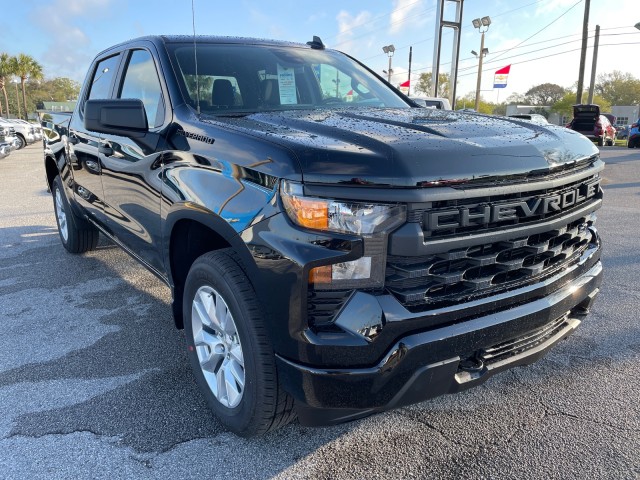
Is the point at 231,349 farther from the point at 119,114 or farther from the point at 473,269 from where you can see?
the point at 119,114

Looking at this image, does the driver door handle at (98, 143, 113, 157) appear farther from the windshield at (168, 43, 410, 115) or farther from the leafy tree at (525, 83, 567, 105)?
the leafy tree at (525, 83, 567, 105)

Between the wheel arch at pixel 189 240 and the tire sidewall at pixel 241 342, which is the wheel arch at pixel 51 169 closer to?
the wheel arch at pixel 189 240

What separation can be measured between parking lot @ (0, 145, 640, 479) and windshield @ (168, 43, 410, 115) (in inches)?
62.2

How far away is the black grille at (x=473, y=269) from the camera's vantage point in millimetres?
1791

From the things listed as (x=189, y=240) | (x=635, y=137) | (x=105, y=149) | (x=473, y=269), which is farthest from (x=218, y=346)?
(x=635, y=137)

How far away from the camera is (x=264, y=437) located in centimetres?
232

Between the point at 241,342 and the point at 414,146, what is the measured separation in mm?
1027

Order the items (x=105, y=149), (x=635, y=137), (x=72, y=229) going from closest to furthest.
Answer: (x=105, y=149)
(x=72, y=229)
(x=635, y=137)

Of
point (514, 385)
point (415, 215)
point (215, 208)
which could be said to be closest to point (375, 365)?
point (415, 215)

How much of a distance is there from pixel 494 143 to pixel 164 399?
79.9 inches

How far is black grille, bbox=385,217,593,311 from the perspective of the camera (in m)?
1.79

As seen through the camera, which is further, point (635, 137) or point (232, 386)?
point (635, 137)

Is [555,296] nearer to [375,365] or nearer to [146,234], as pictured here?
[375,365]

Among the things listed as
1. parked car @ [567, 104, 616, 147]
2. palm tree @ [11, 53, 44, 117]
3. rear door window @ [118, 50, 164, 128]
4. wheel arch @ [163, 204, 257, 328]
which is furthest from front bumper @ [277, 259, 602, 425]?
palm tree @ [11, 53, 44, 117]
